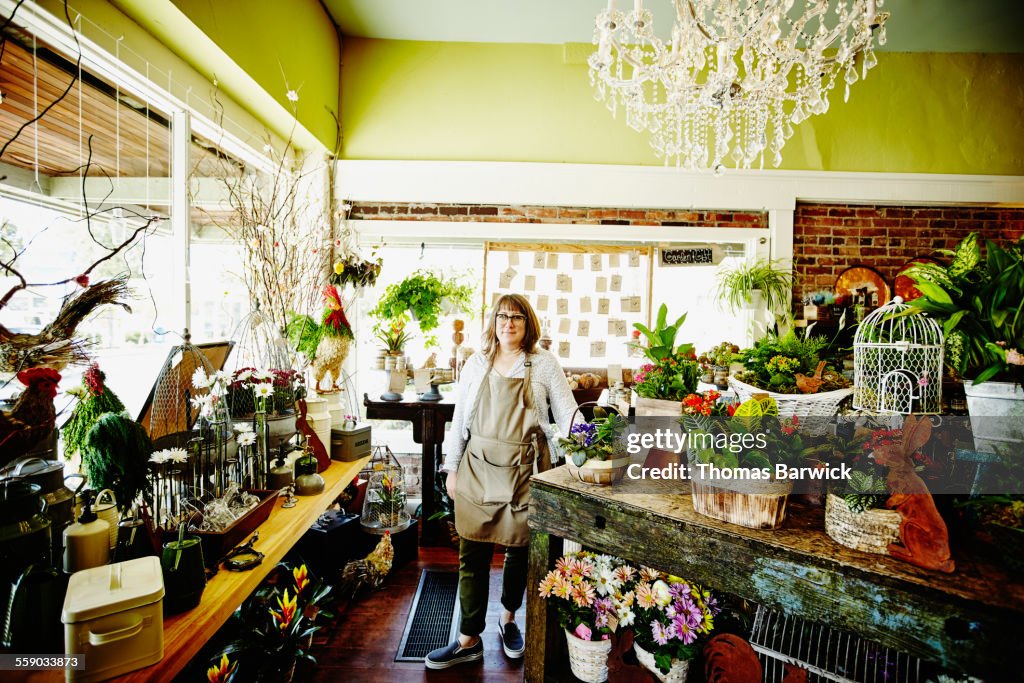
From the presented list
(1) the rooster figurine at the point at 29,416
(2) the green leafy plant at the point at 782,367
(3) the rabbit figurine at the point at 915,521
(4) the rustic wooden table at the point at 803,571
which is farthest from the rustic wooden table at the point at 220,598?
(2) the green leafy plant at the point at 782,367

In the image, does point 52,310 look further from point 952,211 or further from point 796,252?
point 952,211

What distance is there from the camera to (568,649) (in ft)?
5.87

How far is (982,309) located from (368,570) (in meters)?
2.92

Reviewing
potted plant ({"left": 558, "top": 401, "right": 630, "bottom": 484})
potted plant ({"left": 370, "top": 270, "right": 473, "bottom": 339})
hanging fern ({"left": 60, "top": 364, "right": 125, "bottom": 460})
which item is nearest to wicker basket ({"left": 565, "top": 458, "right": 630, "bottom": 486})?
potted plant ({"left": 558, "top": 401, "right": 630, "bottom": 484})

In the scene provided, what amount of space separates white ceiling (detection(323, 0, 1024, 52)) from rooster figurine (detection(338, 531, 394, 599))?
375 centimetres

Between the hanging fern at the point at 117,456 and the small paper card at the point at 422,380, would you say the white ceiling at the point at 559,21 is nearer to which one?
the small paper card at the point at 422,380

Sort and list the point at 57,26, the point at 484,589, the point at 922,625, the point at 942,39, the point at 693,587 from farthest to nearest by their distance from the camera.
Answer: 1. the point at 942,39
2. the point at 484,589
3. the point at 57,26
4. the point at 693,587
5. the point at 922,625

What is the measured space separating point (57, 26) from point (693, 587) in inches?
117

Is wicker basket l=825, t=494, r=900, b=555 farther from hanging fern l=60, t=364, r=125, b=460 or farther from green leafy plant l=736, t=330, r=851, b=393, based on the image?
hanging fern l=60, t=364, r=125, b=460

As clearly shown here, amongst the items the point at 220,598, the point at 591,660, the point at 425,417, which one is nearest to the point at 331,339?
the point at 425,417

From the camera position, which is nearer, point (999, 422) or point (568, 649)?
point (999, 422)

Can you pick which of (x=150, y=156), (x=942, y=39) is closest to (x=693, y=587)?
(x=150, y=156)

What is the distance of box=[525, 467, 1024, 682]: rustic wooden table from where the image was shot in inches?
37.4

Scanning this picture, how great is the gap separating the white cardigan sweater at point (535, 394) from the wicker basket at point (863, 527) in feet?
4.13
